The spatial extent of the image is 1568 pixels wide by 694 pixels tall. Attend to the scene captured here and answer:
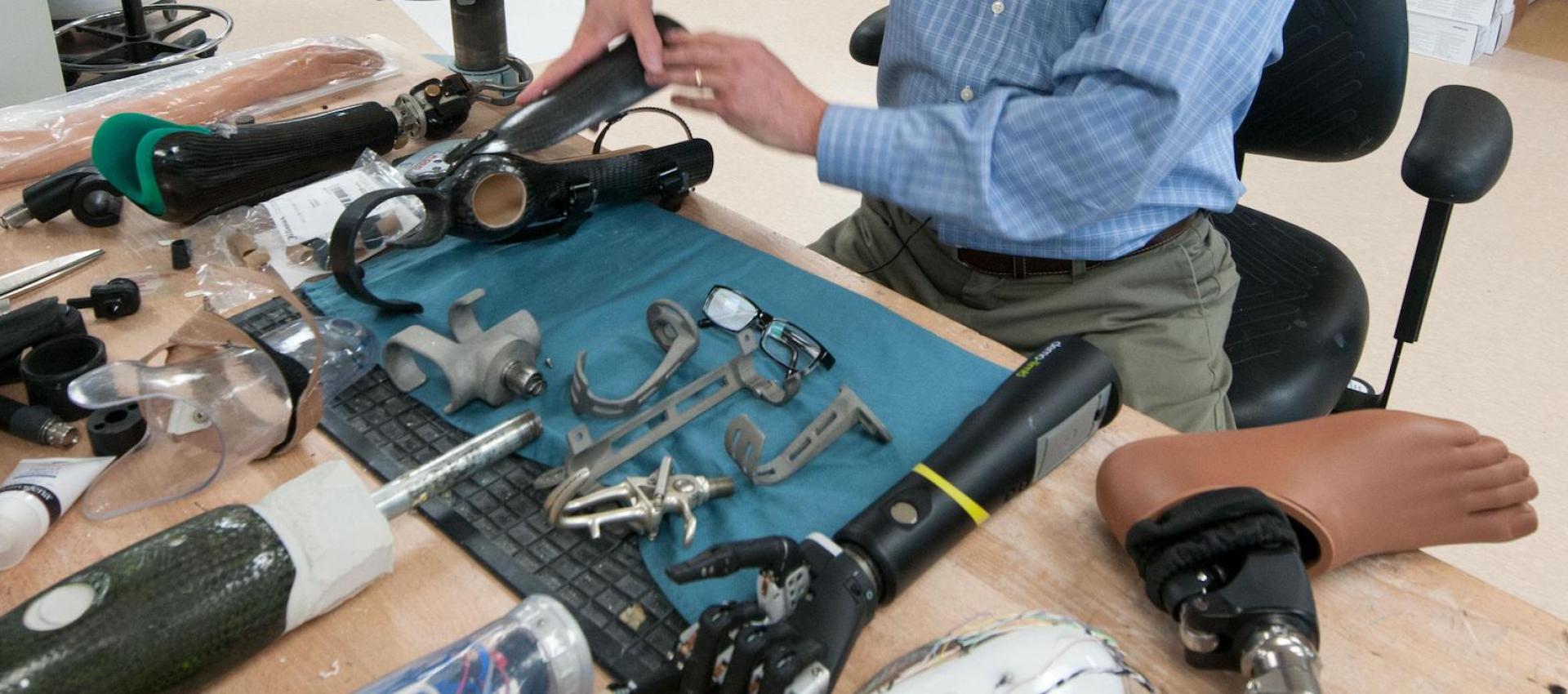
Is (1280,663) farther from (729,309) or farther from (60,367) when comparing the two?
(60,367)

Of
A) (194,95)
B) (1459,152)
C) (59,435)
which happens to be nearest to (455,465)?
(59,435)

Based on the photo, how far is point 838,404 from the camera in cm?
79

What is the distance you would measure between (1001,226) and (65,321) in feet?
2.48

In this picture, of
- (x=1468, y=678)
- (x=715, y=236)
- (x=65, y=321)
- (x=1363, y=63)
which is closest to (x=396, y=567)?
(x=65, y=321)

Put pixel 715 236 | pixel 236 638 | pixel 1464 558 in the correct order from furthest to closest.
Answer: pixel 1464 558 < pixel 715 236 < pixel 236 638

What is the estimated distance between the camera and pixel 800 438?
2.56 feet

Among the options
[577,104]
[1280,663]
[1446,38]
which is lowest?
[1446,38]

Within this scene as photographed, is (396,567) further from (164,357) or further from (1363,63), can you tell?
(1363,63)

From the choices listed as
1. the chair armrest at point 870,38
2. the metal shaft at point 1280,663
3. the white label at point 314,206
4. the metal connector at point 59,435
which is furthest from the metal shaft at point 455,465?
the chair armrest at point 870,38

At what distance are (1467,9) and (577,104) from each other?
Answer: 118 inches

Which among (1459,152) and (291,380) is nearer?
(291,380)

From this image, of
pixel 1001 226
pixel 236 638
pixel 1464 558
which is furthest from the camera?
pixel 1464 558

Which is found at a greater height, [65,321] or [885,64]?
[885,64]

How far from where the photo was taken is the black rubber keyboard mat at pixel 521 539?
64cm
